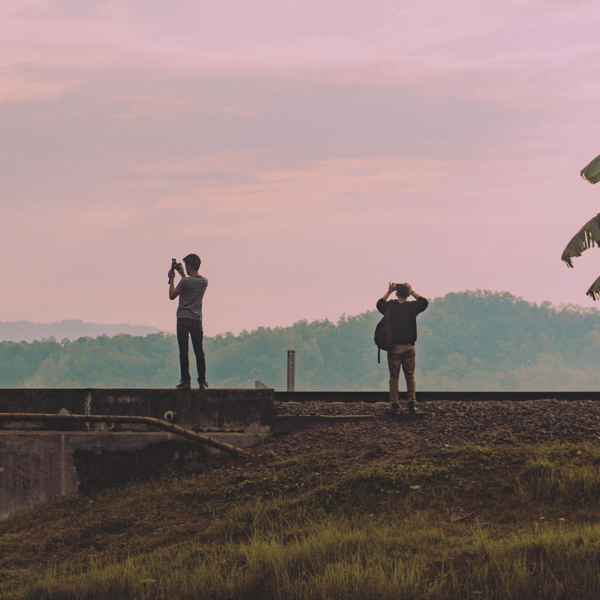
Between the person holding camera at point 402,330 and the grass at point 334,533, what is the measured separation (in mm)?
2146

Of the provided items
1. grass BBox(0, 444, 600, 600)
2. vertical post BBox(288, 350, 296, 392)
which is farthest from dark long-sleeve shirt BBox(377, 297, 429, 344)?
vertical post BBox(288, 350, 296, 392)

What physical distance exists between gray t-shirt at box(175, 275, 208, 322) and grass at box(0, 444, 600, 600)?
241 centimetres

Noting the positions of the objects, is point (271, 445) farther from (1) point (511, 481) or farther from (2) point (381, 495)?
(1) point (511, 481)

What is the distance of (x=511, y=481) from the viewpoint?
12.6m

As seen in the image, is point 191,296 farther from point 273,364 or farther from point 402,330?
point 273,364

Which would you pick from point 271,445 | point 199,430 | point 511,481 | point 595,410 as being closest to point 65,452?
point 199,430

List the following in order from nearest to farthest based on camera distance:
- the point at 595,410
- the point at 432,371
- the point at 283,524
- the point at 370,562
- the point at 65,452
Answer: the point at 370,562
the point at 283,524
the point at 65,452
the point at 595,410
the point at 432,371

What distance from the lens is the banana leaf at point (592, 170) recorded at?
2098 cm

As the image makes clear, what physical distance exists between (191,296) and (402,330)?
10.6 ft

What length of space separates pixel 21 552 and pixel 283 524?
3.29m

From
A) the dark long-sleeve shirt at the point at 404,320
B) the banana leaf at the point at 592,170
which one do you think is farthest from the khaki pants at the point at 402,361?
the banana leaf at the point at 592,170

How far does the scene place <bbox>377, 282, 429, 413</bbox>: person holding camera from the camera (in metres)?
15.8

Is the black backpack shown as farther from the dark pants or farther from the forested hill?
the forested hill

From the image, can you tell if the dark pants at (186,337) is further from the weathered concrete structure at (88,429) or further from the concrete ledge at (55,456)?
the concrete ledge at (55,456)
